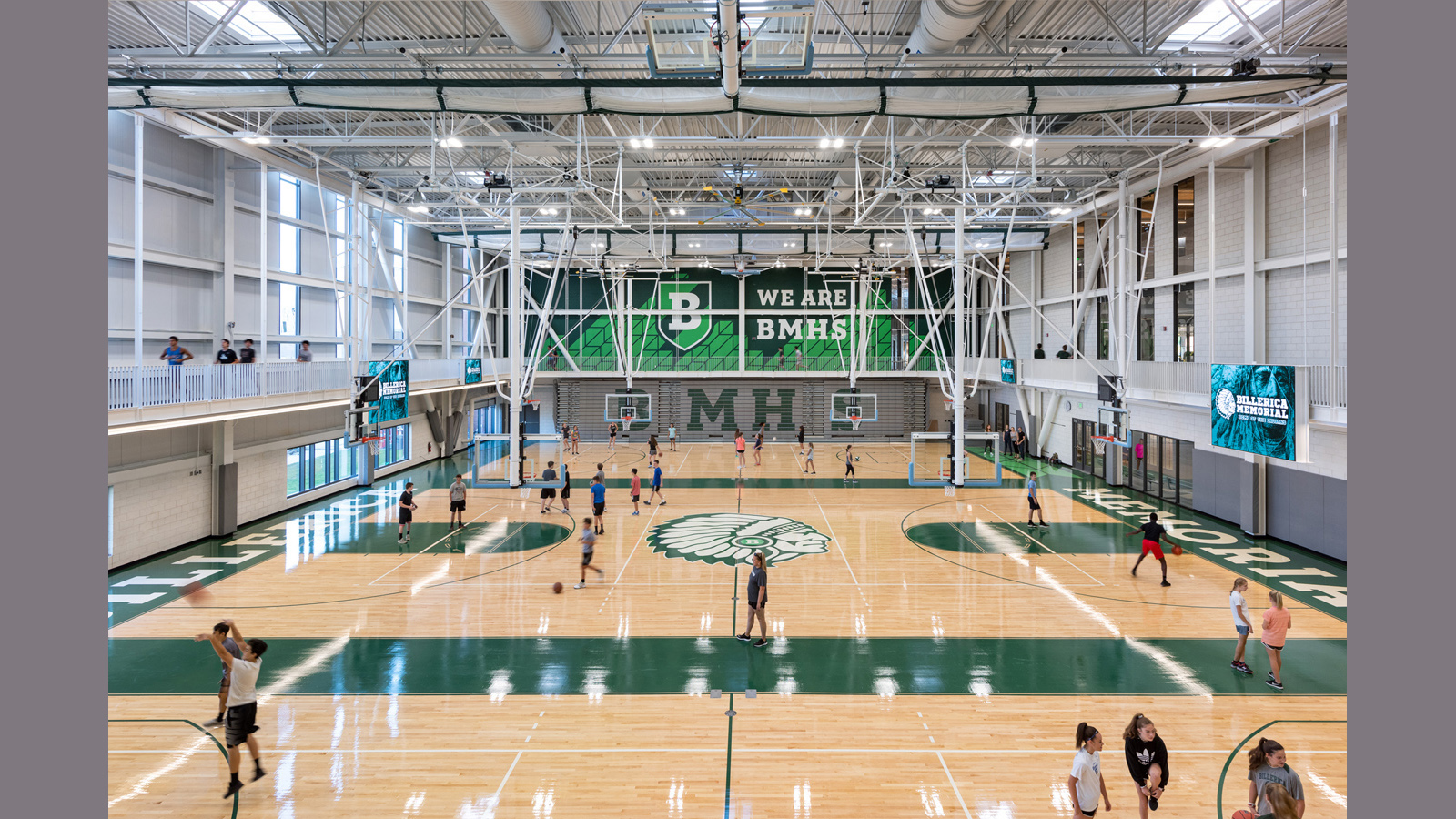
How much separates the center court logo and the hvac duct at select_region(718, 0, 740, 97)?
967cm

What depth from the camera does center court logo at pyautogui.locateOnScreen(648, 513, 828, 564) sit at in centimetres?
1579

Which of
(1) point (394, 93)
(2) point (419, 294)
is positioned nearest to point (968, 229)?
(1) point (394, 93)

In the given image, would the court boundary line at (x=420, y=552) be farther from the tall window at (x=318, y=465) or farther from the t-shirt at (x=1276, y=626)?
the t-shirt at (x=1276, y=626)

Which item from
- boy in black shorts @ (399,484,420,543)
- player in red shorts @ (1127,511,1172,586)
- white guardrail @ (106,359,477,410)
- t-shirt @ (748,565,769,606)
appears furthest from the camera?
boy in black shorts @ (399,484,420,543)

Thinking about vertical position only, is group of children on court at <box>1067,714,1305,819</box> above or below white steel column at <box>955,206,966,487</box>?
below

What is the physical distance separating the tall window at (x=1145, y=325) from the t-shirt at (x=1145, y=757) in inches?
816

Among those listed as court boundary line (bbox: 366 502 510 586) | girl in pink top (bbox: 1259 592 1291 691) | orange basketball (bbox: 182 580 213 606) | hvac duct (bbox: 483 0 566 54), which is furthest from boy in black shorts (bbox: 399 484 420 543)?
girl in pink top (bbox: 1259 592 1291 691)

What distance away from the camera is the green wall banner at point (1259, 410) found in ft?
46.1

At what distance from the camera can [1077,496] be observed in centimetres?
2247

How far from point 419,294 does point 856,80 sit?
25.9m

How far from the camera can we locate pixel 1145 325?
2361 centimetres

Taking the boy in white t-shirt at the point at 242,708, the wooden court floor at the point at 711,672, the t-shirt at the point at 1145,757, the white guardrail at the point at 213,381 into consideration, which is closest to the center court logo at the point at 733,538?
the wooden court floor at the point at 711,672

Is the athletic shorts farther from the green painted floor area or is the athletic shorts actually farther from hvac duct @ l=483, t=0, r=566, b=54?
hvac duct @ l=483, t=0, r=566, b=54

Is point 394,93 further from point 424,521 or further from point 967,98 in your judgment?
point 424,521
